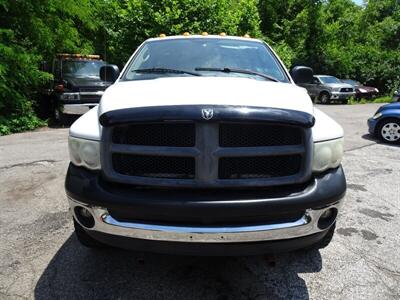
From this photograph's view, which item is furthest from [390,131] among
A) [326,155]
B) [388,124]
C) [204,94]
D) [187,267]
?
[204,94]

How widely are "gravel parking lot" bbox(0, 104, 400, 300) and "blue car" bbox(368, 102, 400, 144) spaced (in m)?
4.81

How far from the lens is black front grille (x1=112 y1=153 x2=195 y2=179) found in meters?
2.65

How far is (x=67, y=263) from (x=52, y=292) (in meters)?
0.44

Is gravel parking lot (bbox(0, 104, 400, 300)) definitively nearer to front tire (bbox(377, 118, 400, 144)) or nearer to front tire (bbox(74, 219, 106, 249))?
front tire (bbox(74, 219, 106, 249))

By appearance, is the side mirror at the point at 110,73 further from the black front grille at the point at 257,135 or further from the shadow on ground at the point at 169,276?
the black front grille at the point at 257,135

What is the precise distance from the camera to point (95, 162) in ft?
9.01

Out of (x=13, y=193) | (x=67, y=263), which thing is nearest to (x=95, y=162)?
(x=67, y=263)

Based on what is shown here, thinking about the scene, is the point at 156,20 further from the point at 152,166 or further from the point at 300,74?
the point at 152,166

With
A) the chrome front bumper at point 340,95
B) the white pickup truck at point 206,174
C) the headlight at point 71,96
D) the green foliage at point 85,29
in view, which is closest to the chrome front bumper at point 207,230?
the white pickup truck at point 206,174

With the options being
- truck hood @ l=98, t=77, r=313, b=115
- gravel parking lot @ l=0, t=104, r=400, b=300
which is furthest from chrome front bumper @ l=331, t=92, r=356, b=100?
truck hood @ l=98, t=77, r=313, b=115

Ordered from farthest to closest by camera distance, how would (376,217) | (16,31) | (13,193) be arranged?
(16,31) → (13,193) → (376,217)

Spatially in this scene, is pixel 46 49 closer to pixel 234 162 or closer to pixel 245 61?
pixel 245 61

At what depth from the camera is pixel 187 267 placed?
11.0 feet

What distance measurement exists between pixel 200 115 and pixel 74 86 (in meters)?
9.36
